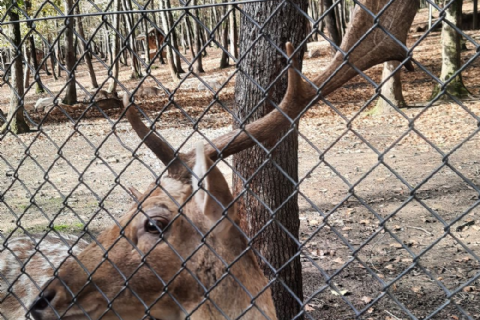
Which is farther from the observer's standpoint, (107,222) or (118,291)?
(107,222)

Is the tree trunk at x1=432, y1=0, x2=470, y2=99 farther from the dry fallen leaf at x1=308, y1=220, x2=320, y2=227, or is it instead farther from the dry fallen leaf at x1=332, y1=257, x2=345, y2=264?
the dry fallen leaf at x1=332, y1=257, x2=345, y2=264

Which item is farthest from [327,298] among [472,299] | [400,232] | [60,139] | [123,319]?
[60,139]

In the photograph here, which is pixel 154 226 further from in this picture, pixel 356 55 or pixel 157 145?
pixel 356 55

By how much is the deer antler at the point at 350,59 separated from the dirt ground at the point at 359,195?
0.71ft

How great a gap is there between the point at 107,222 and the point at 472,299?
15.5 feet

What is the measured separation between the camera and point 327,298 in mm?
4988

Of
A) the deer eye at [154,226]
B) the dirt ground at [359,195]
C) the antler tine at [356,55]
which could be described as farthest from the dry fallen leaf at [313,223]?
the deer eye at [154,226]

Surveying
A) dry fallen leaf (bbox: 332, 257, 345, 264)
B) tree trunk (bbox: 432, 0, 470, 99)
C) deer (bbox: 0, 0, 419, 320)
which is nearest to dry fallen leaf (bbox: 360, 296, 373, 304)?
dry fallen leaf (bbox: 332, 257, 345, 264)

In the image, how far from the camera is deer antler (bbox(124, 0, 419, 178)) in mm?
2004

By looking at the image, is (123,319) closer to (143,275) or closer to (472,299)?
(143,275)

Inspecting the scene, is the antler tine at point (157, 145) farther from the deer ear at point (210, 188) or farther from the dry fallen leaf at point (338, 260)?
the dry fallen leaf at point (338, 260)

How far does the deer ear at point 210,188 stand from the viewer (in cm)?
219

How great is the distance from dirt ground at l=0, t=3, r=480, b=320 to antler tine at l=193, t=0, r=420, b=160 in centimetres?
27

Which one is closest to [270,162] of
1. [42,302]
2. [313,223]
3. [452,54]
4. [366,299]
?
[366,299]
